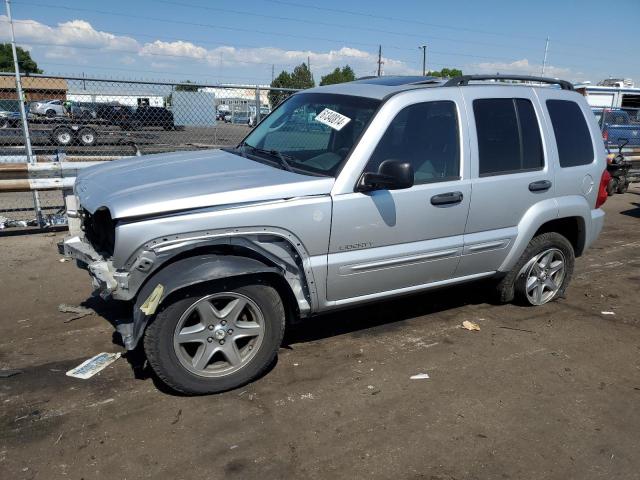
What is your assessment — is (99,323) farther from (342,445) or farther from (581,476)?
(581,476)

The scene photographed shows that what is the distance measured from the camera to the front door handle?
12.8ft

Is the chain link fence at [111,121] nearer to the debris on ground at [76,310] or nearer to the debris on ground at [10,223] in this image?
the debris on ground at [10,223]

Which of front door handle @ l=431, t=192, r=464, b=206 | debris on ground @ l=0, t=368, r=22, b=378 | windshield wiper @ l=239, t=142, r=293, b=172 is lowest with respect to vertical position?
debris on ground @ l=0, t=368, r=22, b=378

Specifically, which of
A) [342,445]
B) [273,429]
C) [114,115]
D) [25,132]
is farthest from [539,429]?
[114,115]

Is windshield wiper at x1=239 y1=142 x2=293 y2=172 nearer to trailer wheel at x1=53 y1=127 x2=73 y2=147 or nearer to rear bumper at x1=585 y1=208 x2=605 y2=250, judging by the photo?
rear bumper at x1=585 y1=208 x2=605 y2=250

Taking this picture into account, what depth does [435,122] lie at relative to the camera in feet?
13.1

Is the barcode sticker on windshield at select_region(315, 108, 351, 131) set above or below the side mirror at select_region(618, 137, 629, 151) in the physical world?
above

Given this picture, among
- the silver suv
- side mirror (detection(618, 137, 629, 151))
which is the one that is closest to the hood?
the silver suv

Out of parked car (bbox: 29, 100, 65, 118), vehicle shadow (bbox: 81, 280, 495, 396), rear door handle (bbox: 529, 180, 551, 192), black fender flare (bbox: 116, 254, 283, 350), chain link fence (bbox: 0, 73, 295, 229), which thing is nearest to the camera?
black fender flare (bbox: 116, 254, 283, 350)

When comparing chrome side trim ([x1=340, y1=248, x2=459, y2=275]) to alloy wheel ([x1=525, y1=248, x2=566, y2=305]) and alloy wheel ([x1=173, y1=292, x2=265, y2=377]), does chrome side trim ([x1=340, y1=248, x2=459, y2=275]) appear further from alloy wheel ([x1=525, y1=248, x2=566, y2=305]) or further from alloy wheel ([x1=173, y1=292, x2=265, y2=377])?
alloy wheel ([x1=525, y1=248, x2=566, y2=305])

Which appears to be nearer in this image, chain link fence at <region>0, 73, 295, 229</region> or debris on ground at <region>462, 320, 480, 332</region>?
debris on ground at <region>462, 320, 480, 332</region>

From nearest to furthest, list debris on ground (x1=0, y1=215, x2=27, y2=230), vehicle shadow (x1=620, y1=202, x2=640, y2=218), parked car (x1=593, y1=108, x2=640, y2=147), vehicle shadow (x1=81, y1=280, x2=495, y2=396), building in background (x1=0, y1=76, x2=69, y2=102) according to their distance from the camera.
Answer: vehicle shadow (x1=81, y1=280, x2=495, y2=396) < debris on ground (x1=0, y1=215, x2=27, y2=230) < building in background (x1=0, y1=76, x2=69, y2=102) < vehicle shadow (x1=620, y1=202, x2=640, y2=218) < parked car (x1=593, y1=108, x2=640, y2=147)

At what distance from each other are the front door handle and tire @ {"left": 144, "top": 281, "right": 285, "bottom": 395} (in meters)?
1.39

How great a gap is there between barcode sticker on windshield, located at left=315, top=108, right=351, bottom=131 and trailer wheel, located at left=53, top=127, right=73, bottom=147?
25.3ft
